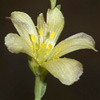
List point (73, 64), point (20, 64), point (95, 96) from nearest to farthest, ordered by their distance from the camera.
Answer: point (73, 64), point (95, 96), point (20, 64)

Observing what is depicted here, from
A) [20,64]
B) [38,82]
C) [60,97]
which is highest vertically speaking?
[38,82]

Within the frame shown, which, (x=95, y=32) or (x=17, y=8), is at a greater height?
(x=17, y=8)

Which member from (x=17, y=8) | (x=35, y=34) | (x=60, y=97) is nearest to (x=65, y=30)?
(x=17, y=8)

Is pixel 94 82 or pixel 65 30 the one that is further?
pixel 65 30

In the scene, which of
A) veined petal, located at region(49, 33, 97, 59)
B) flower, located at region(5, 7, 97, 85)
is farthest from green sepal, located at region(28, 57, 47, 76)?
veined petal, located at region(49, 33, 97, 59)

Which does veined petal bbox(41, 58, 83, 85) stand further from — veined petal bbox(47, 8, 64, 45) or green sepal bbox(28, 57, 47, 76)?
veined petal bbox(47, 8, 64, 45)

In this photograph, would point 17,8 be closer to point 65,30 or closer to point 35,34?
point 65,30

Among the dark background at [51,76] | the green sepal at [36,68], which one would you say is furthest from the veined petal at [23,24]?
the dark background at [51,76]

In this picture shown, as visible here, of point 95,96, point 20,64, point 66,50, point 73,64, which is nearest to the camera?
point 73,64
